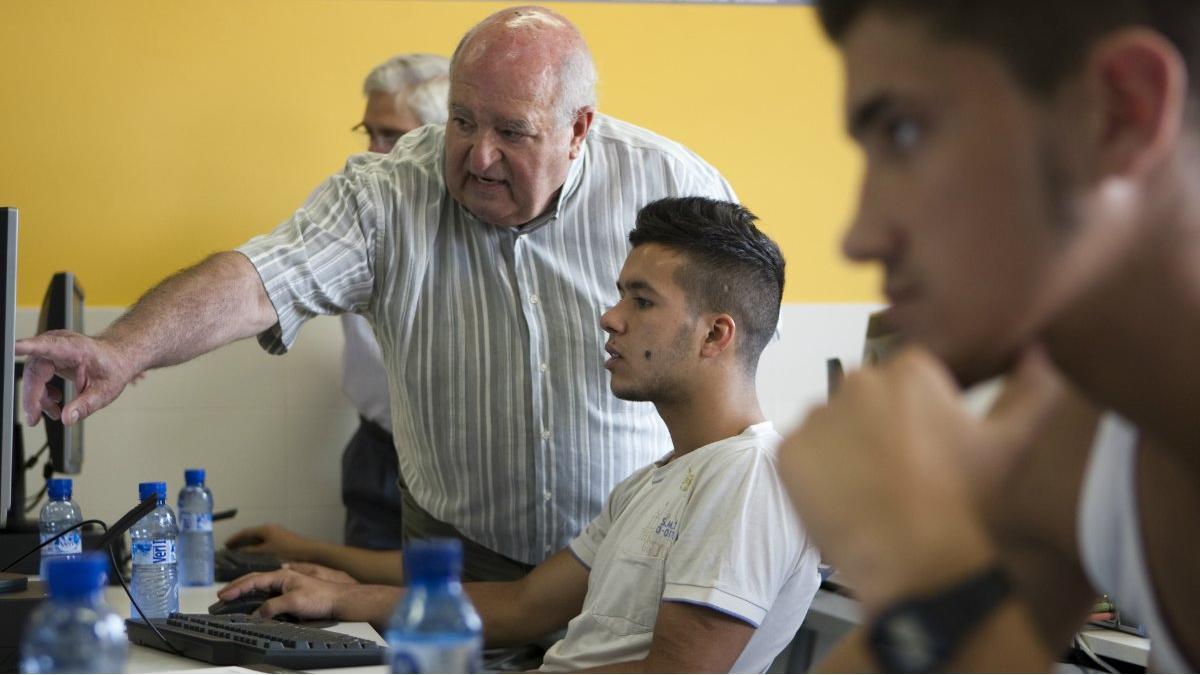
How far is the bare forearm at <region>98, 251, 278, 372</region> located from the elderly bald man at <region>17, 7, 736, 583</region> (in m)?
0.10

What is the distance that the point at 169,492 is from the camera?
3.57m

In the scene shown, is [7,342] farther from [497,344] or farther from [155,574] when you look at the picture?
[497,344]

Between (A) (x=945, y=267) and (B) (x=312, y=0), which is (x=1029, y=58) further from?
(B) (x=312, y=0)

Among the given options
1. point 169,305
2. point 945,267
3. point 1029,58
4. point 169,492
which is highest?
point 1029,58

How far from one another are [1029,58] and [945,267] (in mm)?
135

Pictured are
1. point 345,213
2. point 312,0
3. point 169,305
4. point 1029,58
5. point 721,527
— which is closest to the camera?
point 1029,58

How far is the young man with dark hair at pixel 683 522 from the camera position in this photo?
5.96 feet

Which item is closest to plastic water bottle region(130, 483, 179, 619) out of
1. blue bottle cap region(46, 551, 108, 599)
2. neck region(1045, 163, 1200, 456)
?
blue bottle cap region(46, 551, 108, 599)

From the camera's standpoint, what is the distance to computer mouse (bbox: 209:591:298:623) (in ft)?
7.07

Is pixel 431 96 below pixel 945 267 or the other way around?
the other way around

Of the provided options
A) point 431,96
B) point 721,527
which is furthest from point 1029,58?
point 431,96

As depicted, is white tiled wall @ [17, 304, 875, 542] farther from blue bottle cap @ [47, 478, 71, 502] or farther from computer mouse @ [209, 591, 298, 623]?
computer mouse @ [209, 591, 298, 623]

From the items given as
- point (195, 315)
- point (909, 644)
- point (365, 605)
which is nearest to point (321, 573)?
point (365, 605)

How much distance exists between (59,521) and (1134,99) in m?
2.36
